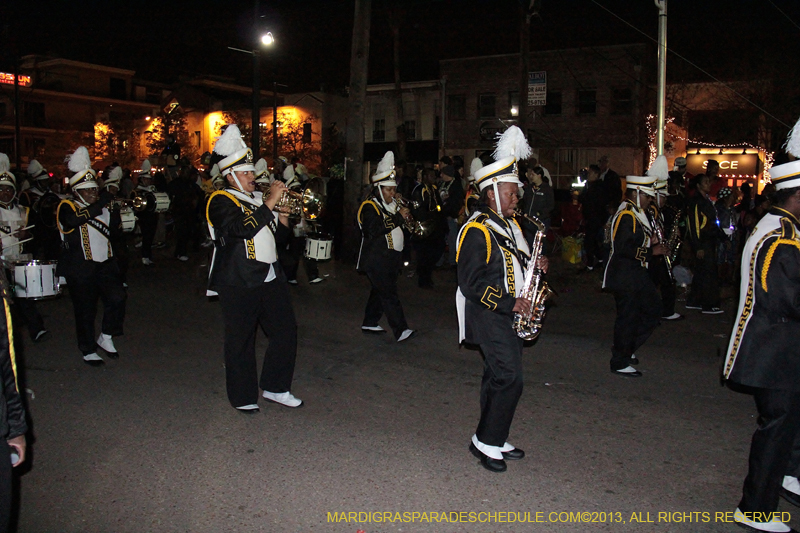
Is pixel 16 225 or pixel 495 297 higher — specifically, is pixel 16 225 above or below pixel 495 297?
above

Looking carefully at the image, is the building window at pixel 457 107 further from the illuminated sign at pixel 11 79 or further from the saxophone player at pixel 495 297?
the saxophone player at pixel 495 297

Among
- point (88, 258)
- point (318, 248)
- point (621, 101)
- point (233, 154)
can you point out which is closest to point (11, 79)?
point (621, 101)

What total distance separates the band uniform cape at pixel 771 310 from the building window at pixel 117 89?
59.7 meters

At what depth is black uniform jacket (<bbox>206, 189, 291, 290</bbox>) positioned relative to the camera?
5230mm

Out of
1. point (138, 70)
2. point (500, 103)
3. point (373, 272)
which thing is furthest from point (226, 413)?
point (138, 70)

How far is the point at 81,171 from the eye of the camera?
7105 millimetres

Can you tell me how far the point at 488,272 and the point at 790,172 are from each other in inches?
72.9

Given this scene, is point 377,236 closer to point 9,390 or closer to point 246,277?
point 246,277

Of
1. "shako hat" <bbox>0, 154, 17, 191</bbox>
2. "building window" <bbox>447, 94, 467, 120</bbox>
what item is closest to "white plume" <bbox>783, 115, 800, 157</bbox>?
"shako hat" <bbox>0, 154, 17, 191</bbox>

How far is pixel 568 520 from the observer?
12.5 feet

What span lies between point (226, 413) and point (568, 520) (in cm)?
301

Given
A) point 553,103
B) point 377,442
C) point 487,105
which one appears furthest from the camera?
point 487,105

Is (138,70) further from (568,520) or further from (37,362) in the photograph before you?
(568,520)

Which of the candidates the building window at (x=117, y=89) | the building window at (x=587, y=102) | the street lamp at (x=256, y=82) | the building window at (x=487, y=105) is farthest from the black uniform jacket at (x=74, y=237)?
the building window at (x=117, y=89)
